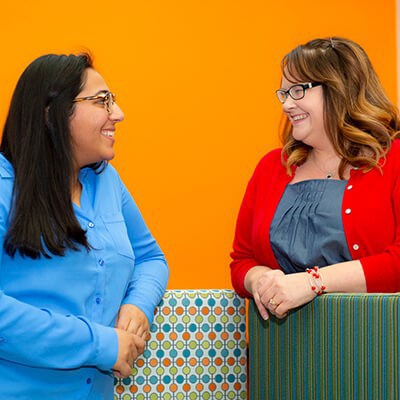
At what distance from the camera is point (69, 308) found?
198 cm

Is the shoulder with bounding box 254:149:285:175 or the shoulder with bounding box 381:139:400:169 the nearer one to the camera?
the shoulder with bounding box 381:139:400:169

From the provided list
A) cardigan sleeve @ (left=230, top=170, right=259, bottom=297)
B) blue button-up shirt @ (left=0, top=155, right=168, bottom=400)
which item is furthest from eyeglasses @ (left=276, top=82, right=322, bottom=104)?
blue button-up shirt @ (left=0, top=155, right=168, bottom=400)

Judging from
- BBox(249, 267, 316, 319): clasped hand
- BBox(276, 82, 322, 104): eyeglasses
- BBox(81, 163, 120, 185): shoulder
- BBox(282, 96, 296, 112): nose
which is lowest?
BBox(249, 267, 316, 319): clasped hand

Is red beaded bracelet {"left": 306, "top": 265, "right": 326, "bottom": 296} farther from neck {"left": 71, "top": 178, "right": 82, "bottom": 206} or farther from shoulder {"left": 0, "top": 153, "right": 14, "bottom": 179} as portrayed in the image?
shoulder {"left": 0, "top": 153, "right": 14, "bottom": 179}

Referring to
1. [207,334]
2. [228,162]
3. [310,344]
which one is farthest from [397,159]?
[228,162]

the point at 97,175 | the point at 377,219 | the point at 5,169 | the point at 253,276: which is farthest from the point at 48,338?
the point at 377,219

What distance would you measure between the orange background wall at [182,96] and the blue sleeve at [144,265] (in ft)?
3.64

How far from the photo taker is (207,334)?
8.05 feet

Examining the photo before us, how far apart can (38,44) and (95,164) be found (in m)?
1.37

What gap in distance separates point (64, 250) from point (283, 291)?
0.57 m

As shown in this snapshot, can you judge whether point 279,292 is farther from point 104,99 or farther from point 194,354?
point 104,99

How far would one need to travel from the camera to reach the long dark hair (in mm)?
1938

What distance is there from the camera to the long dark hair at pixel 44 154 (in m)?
1.94

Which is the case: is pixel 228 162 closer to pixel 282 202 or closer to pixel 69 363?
pixel 282 202
